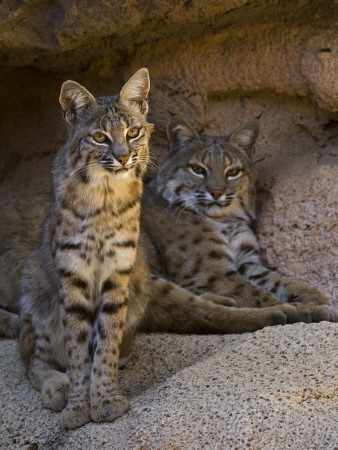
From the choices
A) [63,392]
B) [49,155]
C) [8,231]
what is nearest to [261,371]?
[63,392]

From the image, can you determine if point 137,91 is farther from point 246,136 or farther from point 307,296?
point 307,296

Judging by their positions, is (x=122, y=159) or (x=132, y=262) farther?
(x=132, y=262)

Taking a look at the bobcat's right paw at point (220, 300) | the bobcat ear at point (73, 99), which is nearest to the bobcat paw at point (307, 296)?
the bobcat's right paw at point (220, 300)

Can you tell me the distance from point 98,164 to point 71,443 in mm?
1459

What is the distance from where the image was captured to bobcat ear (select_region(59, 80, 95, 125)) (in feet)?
13.2

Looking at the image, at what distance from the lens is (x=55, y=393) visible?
12.4 feet

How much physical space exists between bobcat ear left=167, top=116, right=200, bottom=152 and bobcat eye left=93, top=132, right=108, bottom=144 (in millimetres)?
1918

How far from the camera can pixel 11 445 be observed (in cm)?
354

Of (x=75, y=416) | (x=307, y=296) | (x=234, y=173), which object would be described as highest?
(x=234, y=173)

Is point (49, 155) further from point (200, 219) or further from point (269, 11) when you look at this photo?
point (269, 11)

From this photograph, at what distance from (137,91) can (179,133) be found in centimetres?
164

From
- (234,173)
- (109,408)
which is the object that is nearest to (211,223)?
(234,173)

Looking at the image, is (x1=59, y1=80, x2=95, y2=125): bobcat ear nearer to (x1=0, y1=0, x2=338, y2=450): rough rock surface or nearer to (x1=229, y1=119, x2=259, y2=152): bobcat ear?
(x1=0, y1=0, x2=338, y2=450): rough rock surface

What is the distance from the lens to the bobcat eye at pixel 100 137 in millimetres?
3938
